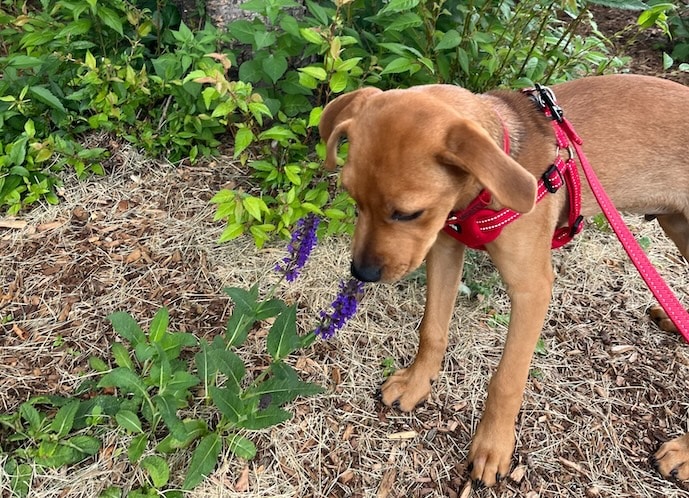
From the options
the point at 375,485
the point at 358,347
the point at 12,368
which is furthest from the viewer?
the point at 358,347

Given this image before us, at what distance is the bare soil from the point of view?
2920 millimetres

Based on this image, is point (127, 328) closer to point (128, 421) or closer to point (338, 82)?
point (128, 421)

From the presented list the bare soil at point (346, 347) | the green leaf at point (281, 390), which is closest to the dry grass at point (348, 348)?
the bare soil at point (346, 347)

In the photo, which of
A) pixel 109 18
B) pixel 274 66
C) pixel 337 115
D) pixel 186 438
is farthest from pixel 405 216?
pixel 109 18

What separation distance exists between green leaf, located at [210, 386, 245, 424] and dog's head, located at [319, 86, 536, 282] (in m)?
0.73

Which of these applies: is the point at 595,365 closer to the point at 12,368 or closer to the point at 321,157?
the point at 321,157

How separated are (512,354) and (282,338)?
105 cm

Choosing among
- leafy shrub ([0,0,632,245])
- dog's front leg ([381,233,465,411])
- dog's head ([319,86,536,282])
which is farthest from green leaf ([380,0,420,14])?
dog's front leg ([381,233,465,411])

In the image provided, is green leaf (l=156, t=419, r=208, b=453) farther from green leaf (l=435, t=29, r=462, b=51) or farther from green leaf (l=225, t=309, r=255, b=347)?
green leaf (l=435, t=29, r=462, b=51)

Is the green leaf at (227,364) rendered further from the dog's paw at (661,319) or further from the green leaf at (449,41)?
the dog's paw at (661,319)

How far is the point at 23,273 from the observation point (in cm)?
357

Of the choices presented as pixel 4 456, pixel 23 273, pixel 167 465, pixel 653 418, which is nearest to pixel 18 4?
pixel 23 273

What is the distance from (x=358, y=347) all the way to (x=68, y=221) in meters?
2.01

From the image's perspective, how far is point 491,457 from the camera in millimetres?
2900
